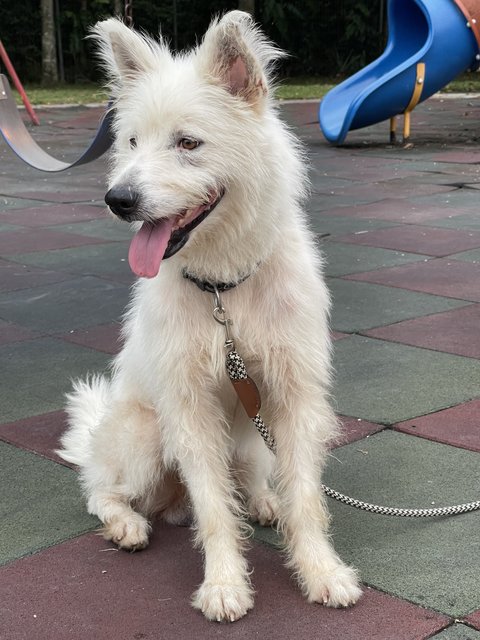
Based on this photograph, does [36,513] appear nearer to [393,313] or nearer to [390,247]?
[393,313]

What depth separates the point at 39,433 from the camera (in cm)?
468

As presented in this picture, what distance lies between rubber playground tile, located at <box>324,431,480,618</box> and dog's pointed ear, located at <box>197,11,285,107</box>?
167 cm

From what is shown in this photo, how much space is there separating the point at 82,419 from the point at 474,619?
81.5 inches

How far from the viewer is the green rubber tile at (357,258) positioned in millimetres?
7811

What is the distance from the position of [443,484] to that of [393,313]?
269cm

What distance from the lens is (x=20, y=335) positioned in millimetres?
6328

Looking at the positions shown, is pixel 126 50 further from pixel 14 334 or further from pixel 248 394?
pixel 14 334

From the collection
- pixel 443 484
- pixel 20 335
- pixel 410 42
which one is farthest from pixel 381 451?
pixel 410 42

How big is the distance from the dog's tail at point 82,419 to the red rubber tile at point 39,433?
0.07m

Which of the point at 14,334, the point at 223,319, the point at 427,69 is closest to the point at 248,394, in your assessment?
the point at 223,319

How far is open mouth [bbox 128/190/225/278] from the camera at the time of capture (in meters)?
3.07

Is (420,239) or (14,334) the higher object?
(14,334)

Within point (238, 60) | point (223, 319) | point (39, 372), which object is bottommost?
point (39, 372)

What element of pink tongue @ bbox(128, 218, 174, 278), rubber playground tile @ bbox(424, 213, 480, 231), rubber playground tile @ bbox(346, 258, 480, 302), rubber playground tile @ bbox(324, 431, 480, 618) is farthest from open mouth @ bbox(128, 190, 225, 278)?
rubber playground tile @ bbox(424, 213, 480, 231)
